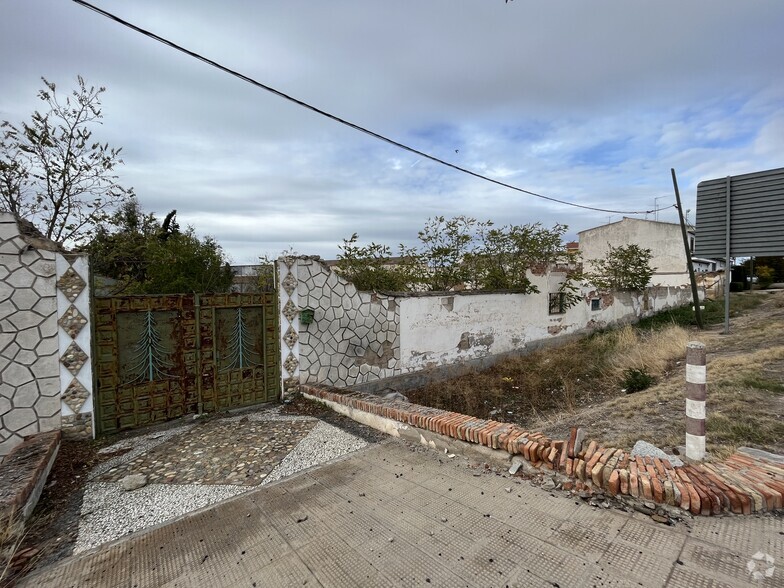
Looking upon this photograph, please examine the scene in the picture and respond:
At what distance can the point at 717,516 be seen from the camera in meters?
2.29

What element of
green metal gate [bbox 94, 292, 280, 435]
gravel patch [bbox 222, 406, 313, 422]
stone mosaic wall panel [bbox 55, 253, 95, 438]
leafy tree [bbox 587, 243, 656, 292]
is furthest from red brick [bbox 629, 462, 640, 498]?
leafy tree [bbox 587, 243, 656, 292]

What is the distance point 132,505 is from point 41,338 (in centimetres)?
228

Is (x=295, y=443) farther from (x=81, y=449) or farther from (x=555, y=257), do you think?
(x=555, y=257)

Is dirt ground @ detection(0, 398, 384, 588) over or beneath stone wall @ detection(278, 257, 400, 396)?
beneath

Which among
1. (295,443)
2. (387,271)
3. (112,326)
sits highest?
(387,271)

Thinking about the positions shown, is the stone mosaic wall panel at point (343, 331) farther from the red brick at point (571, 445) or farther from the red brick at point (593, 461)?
the red brick at point (593, 461)

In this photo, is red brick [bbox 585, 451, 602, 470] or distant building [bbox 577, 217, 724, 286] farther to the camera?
distant building [bbox 577, 217, 724, 286]

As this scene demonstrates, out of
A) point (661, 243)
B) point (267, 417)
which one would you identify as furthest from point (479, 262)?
point (661, 243)

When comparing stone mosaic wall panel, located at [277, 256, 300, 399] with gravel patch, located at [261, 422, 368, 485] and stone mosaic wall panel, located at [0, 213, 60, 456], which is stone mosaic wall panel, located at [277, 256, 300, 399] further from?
stone mosaic wall panel, located at [0, 213, 60, 456]

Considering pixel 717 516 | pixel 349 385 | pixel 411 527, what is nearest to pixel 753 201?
pixel 717 516

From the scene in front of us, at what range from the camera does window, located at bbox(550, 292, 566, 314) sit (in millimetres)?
10883

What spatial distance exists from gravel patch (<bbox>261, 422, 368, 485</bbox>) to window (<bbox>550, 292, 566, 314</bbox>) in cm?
841

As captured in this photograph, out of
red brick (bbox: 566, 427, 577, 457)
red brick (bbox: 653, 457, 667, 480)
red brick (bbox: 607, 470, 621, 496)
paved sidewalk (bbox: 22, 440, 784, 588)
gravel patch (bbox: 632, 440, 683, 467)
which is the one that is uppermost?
red brick (bbox: 566, 427, 577, 457)

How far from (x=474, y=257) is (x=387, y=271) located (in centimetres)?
280
